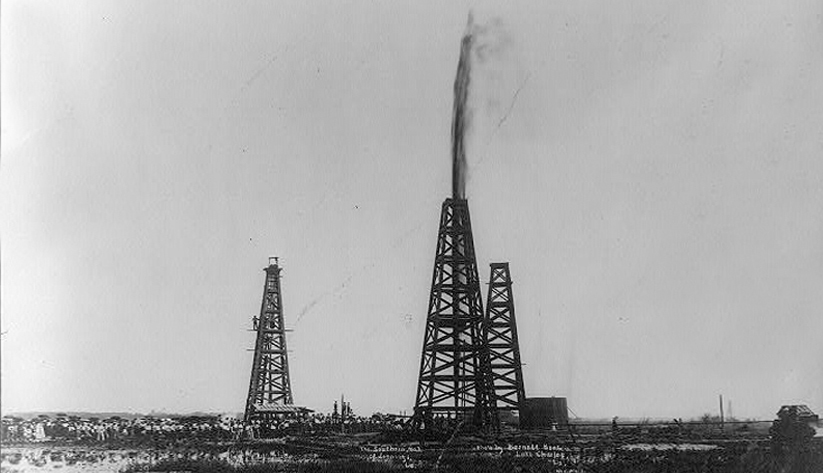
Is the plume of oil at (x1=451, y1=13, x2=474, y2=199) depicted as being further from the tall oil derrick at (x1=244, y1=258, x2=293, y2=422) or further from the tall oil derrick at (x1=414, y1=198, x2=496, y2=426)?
the tall oil derrick at (x1=244, y1=258, x2=293, y2=422)

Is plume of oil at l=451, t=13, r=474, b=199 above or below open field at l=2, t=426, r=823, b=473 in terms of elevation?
above

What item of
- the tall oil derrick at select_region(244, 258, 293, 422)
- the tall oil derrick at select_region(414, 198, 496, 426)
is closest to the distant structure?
the tall oil derrick at select_region(244, 258, 293, 422)

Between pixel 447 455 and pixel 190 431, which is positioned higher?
pixel 190 431

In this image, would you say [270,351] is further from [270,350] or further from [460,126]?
[460,126]

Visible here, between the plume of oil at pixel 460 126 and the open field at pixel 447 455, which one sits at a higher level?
the plume of oil at pixel 460 126

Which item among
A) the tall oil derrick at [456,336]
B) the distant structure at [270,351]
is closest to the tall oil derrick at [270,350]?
the distant structure at [270,351]

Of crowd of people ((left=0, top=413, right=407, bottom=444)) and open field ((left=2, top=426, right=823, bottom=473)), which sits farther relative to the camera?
crowd of people ((left=0, top=413, right=407, bottom=444))

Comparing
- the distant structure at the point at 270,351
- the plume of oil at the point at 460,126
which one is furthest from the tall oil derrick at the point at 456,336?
the distant structure at the point at 270,351

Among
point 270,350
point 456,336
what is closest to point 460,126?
point 456,336

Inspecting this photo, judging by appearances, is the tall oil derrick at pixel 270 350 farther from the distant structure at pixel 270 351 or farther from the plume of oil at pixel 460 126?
the plume of oil at pixel 460 126

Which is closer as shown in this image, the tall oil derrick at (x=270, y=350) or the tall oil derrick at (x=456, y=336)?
the tall oil derrick at (x=456, y=336)

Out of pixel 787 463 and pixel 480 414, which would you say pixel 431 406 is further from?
pixel 787 463
